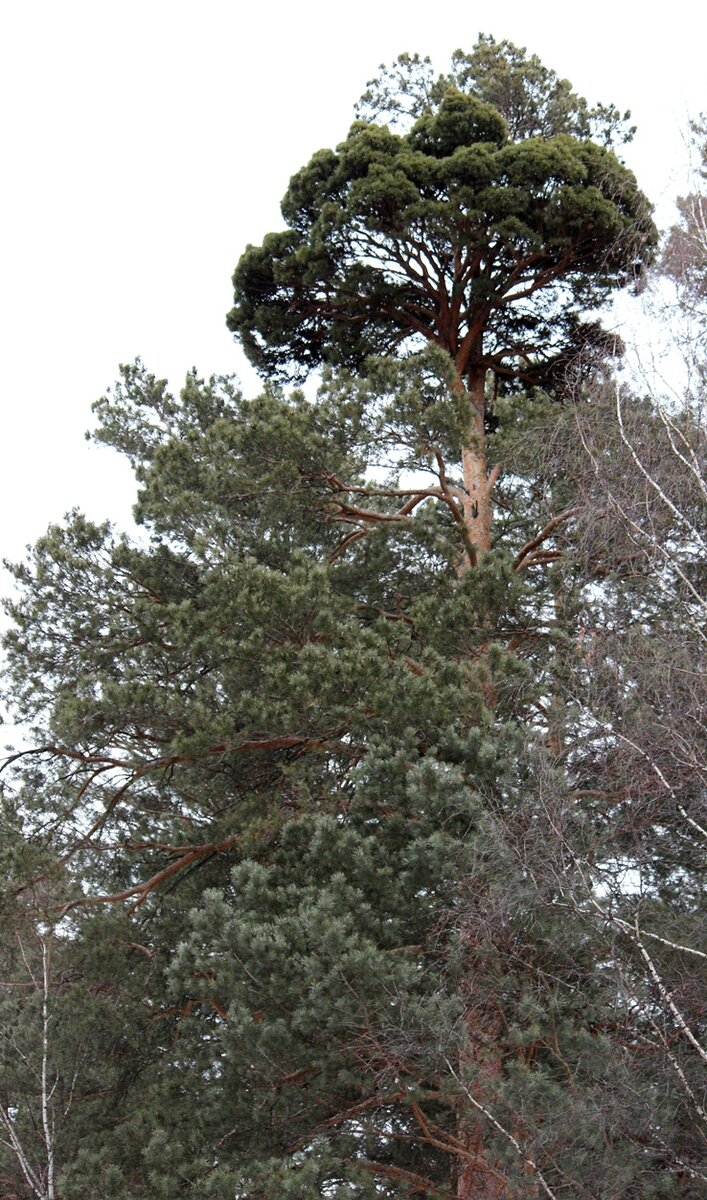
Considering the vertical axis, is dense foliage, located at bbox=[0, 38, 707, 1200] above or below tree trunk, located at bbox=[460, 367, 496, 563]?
below

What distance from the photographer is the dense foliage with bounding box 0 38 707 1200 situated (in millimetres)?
7492

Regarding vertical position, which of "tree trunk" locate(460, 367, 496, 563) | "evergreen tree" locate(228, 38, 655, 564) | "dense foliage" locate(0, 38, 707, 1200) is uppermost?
"evergreen tree" locate(228, 38, 655, 564)

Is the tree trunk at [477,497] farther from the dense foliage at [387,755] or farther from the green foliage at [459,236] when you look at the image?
the green foliage at [459,236]

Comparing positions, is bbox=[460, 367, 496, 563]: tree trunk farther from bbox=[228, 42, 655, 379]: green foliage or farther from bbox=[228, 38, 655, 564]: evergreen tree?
bbox=[228, 42, 655, 379]: green foliage

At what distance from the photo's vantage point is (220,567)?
9.24 metres

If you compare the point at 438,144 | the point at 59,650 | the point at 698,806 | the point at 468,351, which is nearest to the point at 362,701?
the point at 698,806

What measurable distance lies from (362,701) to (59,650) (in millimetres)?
3190

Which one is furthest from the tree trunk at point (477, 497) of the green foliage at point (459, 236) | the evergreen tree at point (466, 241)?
the green foliage at point (459, 236)

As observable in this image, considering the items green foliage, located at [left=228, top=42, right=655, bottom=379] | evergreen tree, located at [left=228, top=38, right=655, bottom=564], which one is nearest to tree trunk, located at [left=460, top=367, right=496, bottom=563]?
evergreen tree, located at [left=228, top=38, right=655, bottom=564]

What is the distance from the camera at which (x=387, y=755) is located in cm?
858

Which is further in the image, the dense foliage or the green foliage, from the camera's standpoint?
the green foliage

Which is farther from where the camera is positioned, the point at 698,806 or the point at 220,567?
the point at 220,567

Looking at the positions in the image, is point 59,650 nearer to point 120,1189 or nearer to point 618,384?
point 120,1189

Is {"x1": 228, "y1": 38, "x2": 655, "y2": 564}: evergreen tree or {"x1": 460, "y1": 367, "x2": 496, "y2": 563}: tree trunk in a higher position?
{"x1": 228, "y1": 38, "x2": 655, "y2": 564}: evergreen tree
